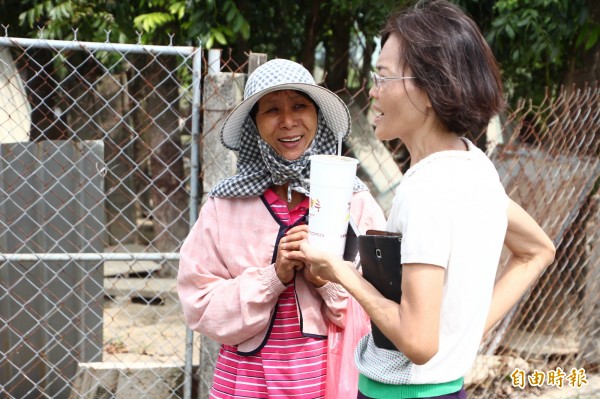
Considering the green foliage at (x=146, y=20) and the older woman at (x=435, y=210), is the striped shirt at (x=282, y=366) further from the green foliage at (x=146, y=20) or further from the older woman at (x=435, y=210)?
the green foliage at (x=146, y=20)

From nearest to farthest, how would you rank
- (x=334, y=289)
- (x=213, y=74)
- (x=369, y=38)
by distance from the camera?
(x=334, y=289)
(x=213, y=74)
(x=369, y=38)

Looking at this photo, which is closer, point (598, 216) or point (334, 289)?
point (334, 289)

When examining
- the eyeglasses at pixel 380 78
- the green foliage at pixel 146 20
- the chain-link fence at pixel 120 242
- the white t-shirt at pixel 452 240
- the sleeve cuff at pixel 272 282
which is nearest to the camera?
the white t-shirt at pixel 452 240

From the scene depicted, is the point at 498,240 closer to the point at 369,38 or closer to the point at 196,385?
the point at 196,385

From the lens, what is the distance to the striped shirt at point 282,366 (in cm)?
223

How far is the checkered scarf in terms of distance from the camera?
7.44 feet

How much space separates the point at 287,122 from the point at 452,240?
0.91 metres

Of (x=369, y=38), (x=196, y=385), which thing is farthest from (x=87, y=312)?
(x=369, y=38)

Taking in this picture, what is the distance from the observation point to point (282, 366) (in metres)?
2.23

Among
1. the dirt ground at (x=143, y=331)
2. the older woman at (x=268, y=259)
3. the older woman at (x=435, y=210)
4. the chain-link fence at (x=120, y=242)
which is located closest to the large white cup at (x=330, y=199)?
the older woman at (x=435, y=210)

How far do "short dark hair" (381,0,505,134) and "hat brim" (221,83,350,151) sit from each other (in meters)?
0.66

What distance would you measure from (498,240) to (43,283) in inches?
109

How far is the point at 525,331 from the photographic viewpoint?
4848 millimetres

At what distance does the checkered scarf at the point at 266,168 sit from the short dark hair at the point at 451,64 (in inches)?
28.1
